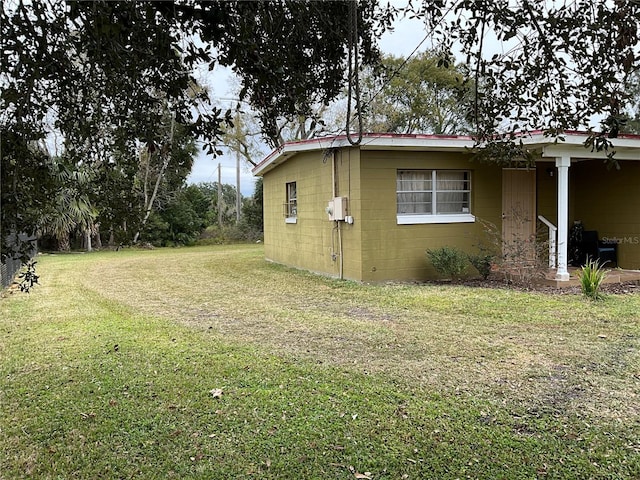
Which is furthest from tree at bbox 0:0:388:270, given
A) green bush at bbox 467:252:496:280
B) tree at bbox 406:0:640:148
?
green bush at bbox 467:252:496:280

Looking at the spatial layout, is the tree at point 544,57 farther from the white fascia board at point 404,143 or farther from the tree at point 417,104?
the tree at point 417,104

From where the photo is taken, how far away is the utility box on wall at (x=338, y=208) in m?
10.1

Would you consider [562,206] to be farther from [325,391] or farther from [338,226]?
[325,391]

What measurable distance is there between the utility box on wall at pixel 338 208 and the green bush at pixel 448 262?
6.18ft

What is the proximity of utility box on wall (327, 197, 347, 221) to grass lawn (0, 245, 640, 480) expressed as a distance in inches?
119

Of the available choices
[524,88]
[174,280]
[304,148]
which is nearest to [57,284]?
[174,280]

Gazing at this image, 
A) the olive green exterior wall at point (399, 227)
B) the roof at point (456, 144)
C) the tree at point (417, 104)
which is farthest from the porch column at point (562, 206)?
the tree at point (417, 104)

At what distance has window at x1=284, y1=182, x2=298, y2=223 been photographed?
13289mm

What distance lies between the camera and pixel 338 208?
33.2 feet

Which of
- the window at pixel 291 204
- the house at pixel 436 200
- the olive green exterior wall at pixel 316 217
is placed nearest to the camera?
the house at pixel 436 200

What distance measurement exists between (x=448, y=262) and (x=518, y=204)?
8.44 feet

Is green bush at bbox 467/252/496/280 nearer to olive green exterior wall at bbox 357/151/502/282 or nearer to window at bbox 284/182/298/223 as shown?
olive green exterior wall at bbox 357/151/502/282

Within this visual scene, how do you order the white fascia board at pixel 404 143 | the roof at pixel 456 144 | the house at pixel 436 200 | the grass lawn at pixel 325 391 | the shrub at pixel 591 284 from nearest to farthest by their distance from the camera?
the grass lawn at pixel 325 391
the shrub at pixel 591 284
the roof at pixel 456 144
the white fascia board at pixel 404 143
the house at pixel 436 200

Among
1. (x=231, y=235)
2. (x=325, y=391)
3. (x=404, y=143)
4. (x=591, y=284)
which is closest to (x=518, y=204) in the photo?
(x=404, y=143)
